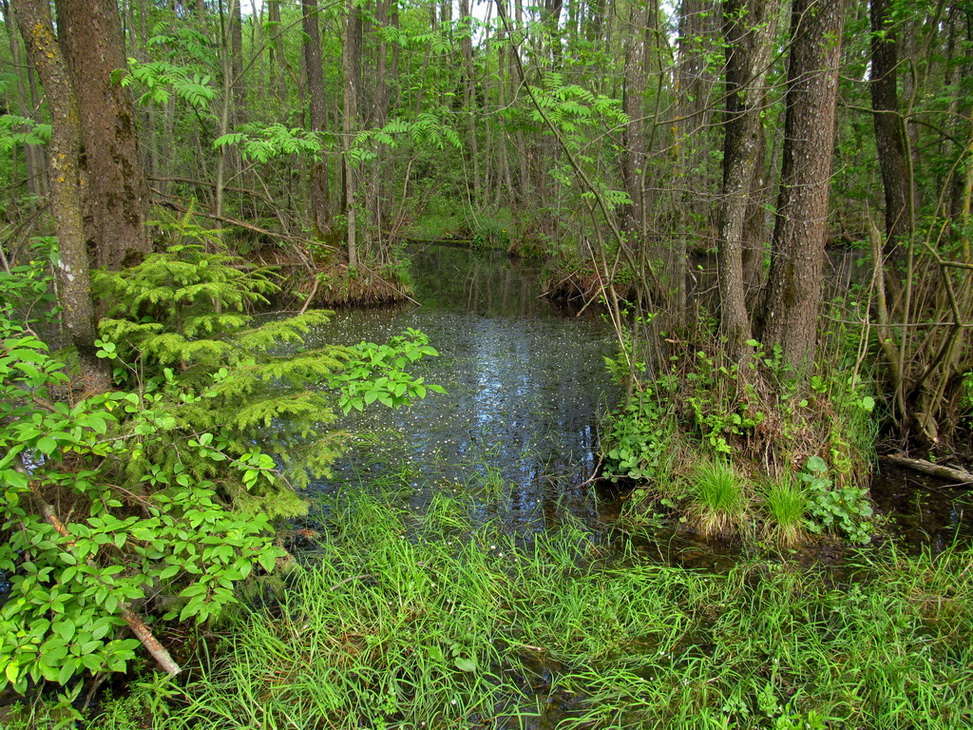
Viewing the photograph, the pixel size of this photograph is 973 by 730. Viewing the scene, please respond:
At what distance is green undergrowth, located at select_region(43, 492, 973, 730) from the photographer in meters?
2.65

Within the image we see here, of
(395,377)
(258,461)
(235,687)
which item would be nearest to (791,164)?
(395,377)

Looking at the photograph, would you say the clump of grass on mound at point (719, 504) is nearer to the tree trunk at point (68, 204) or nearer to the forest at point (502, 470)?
the forest at point (502, 470)

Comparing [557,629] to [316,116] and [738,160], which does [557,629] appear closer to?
[738,160]

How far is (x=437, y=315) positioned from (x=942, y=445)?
8.06m

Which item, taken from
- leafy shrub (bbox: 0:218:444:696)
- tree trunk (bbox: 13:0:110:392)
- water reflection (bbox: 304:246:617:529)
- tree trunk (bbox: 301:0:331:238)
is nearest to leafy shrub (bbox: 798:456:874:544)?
water reflection (bbox: 304:246:617:529)

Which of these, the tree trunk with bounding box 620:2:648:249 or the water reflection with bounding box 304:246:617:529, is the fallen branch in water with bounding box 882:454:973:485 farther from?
the tree trunk with bounding box 620:2:648:249

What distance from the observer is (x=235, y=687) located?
279cm

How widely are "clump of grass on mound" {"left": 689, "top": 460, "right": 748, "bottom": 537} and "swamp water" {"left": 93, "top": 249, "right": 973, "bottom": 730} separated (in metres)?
0.21

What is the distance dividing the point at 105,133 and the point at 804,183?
4760mm

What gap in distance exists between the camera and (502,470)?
5.13 metres

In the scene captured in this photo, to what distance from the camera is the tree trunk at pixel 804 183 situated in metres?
4.29

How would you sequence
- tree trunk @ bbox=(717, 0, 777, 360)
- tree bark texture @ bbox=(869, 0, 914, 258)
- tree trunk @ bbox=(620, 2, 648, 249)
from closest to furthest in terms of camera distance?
1. tree trunk @ bbox=(717, 0, 777, 360)
2. tree bark texture @ bbox=(869, 0, 914, 258)
3. tree trunk @ bbox=(620, 2, 648, 249)

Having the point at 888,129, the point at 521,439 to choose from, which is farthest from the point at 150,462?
the point at 888,129

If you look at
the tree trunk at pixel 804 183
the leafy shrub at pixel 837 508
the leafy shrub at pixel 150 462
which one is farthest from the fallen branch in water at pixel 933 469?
the leafy shrub at pixel 150 462
